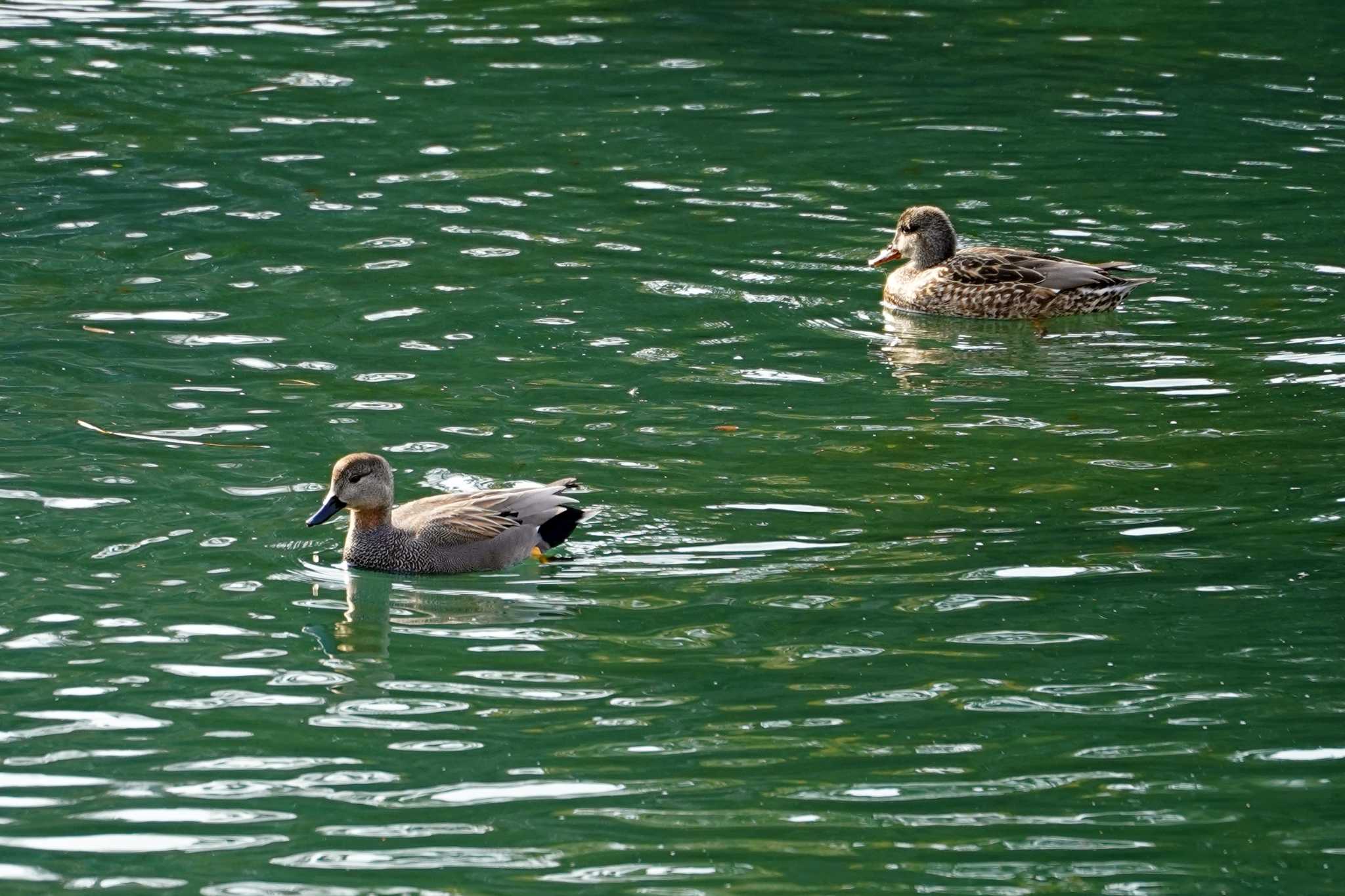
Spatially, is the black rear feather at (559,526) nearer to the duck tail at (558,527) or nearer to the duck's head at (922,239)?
the duck tail at (558,527)

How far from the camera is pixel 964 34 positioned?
21.9 metres

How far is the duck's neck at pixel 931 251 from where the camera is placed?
14.4 m

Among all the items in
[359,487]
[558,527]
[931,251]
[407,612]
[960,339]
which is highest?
[931,251]

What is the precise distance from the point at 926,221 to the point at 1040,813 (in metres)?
7.95

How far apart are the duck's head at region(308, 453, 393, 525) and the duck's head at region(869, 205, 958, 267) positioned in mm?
5732

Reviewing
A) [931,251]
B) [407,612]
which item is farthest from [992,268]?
[407,612]

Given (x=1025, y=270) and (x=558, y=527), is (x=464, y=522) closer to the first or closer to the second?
(x=558, y=527)

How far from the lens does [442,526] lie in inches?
382

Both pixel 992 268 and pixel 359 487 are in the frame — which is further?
pixel 992 268

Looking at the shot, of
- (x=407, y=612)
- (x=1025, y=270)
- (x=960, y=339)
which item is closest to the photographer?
(x=407, y=612)

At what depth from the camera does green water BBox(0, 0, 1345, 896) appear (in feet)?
23.7

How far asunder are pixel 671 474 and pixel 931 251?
4.47m

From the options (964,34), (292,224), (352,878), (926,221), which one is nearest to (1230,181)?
(926,221)

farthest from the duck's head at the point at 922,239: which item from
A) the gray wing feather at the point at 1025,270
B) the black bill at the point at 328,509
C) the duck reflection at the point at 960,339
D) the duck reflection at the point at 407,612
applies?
the black bill at the point at 328,509
